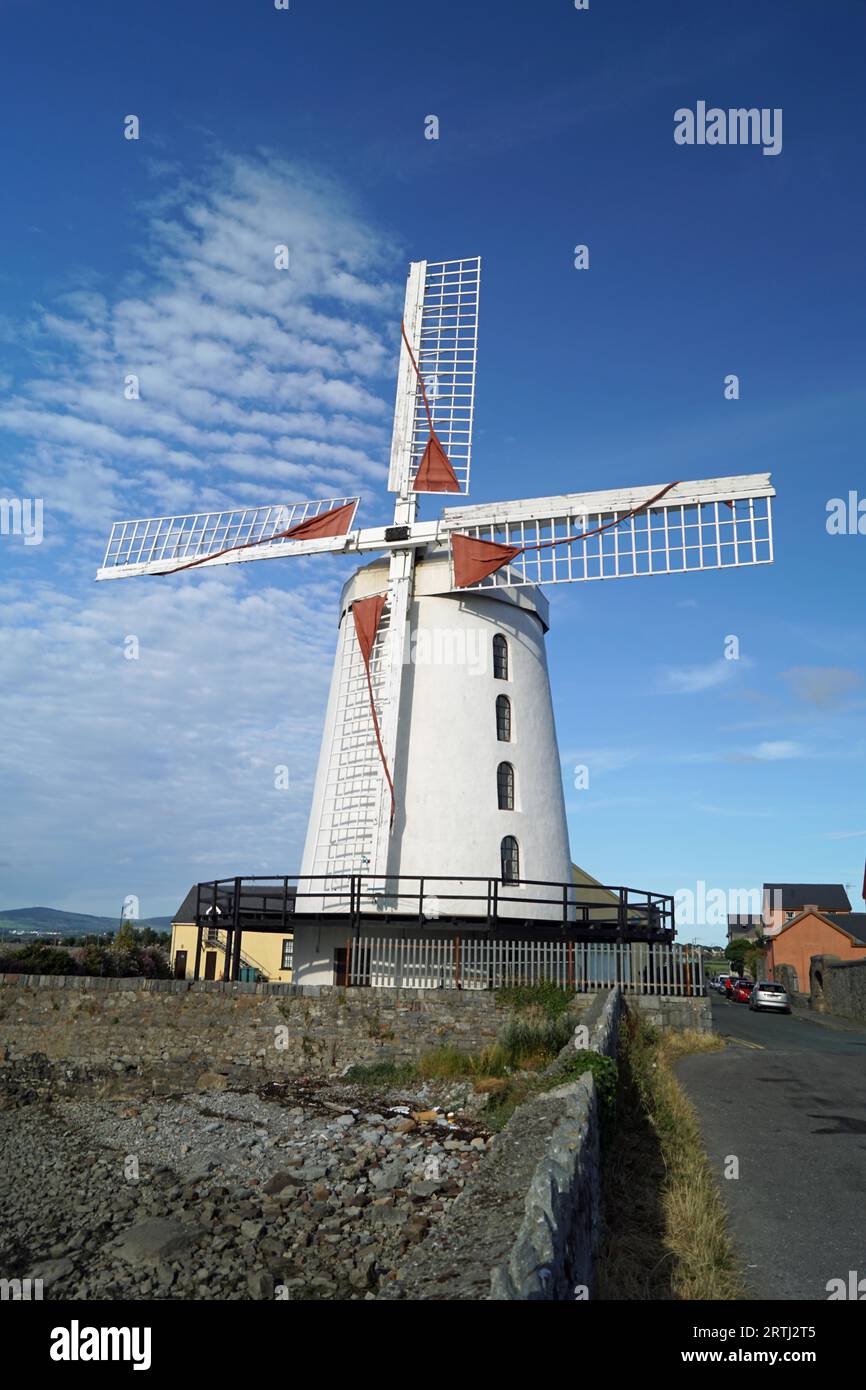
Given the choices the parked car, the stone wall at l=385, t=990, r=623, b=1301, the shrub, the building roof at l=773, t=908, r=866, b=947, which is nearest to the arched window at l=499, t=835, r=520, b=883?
the stone wall at l=385, t=990, r=623, b=1301

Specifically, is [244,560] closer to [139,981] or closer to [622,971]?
[139,981]

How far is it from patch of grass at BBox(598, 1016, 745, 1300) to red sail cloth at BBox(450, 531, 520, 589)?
12.7 meters

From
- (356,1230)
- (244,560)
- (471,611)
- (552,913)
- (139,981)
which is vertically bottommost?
(356,1230)

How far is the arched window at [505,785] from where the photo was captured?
73.7 ft

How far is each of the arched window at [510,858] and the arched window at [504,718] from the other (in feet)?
7.89

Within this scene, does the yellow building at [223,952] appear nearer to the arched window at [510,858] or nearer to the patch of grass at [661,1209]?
the arched window at [510,858]

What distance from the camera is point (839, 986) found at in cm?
4075

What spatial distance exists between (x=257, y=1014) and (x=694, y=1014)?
8569 millimetres

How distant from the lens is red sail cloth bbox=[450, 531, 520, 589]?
2288 cm

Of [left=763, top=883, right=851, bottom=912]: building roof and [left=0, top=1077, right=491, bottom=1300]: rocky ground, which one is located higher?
[left=763, top=883, right=851, bottom=912]: building roof

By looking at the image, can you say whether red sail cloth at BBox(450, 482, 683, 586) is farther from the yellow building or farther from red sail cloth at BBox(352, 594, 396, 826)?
the yellow building

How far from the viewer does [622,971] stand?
19375mm
